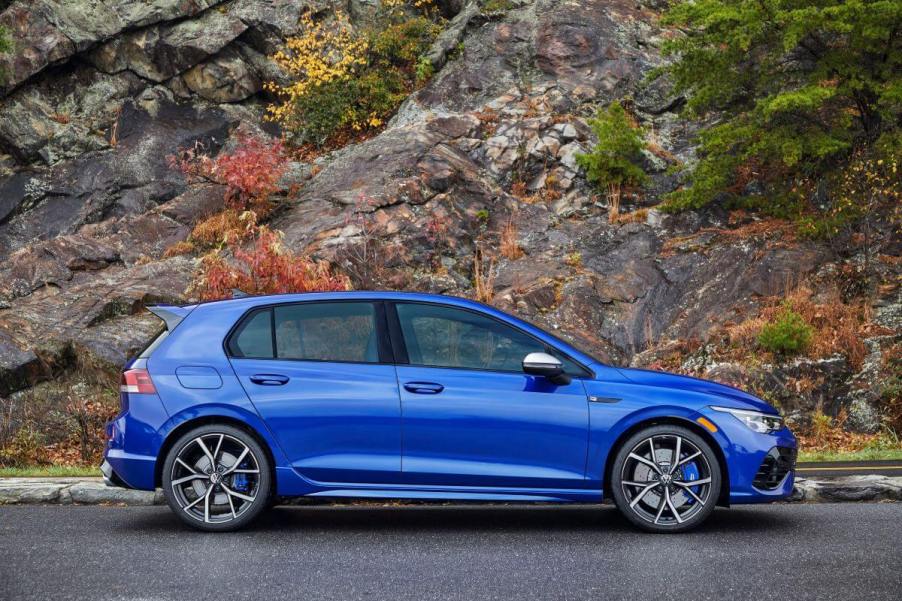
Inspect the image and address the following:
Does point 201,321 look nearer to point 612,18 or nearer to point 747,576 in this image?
point 747,576

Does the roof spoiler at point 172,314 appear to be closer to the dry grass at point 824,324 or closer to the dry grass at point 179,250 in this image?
the dry grass at point 824,324

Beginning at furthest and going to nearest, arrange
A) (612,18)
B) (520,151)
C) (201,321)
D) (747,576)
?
(612,18) → (520,151) → (201,321) → (747,576)

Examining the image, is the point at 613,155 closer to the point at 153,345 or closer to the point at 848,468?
the point at 848,468

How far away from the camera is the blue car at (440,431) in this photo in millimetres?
7320

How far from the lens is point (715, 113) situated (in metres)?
22.6

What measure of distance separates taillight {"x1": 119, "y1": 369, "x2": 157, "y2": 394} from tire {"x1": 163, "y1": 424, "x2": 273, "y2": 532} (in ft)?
1.44

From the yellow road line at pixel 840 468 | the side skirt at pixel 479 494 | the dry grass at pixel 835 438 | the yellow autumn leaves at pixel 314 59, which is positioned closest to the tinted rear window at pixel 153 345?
the side skirt at pixel 479 494

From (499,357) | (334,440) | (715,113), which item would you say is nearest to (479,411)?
(499,357)

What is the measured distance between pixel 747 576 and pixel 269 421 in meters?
3.38

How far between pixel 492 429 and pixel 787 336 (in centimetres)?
960

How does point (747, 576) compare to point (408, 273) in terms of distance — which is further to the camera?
point (408, 273)

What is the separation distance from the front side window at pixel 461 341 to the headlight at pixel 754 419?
1.10 m

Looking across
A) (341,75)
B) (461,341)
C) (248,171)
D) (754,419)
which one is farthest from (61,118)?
(754,419)

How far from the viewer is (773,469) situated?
741cm
